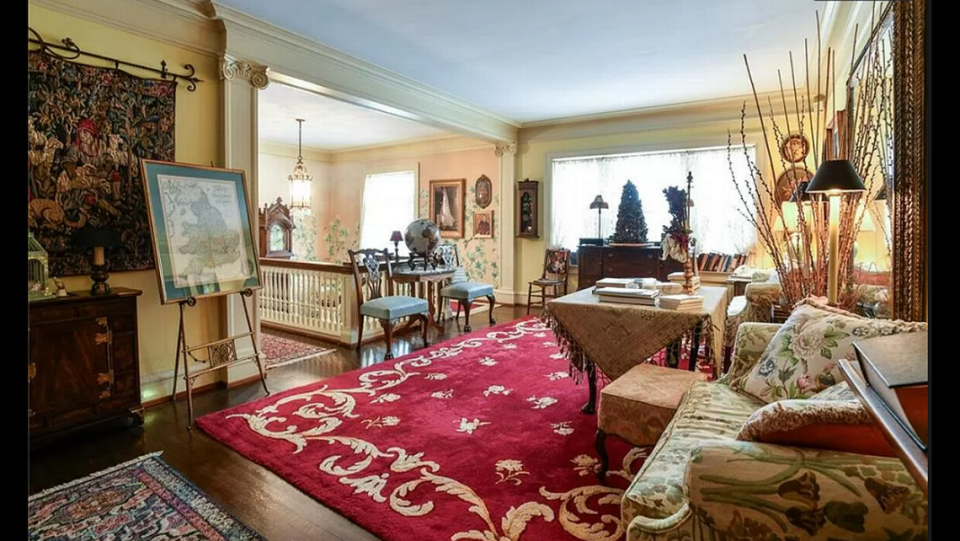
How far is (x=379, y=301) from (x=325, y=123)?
349 cm

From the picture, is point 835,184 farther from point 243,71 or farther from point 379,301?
point 243,71

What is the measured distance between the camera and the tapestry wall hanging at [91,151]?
109 inches

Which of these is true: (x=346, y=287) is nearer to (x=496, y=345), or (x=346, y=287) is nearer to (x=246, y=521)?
(x=496, y=345)

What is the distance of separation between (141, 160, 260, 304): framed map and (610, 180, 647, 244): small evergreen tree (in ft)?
13.5

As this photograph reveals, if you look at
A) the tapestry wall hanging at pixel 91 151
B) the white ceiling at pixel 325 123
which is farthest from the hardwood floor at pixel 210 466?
the white ceiling at pixel 325 123

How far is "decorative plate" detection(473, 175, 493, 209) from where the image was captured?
7555 mm

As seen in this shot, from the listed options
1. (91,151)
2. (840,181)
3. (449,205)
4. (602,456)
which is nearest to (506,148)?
(449,205)

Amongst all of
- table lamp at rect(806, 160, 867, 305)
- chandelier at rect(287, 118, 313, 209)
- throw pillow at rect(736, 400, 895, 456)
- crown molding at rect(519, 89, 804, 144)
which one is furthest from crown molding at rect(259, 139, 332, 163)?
throw pillow at rect(736, 400, 895, 456)

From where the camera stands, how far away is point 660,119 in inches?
243

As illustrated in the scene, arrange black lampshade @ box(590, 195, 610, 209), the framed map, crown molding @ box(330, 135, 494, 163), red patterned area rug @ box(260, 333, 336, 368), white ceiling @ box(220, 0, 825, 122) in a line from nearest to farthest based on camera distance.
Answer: the framed map
white ceiling @ box(220, 0, 825, 122)
red patterned area rug @ box(260, 333, 336, 368)
black lampshade @ box(590, 195, 610, 209)
crown molding @ box(330, 135, 494, 163)

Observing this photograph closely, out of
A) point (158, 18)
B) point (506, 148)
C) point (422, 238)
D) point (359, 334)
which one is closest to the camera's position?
point (158, 18)

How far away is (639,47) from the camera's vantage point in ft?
13.3

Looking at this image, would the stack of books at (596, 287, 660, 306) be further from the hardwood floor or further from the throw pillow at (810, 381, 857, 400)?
the hardwood floor
